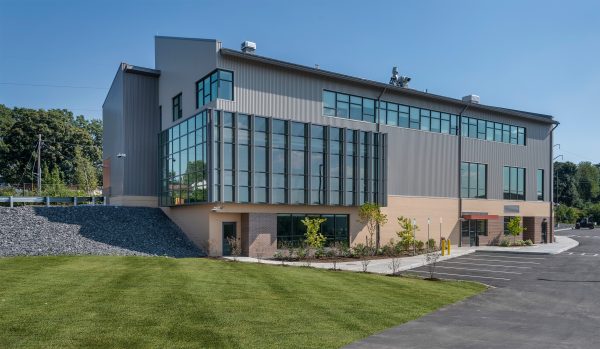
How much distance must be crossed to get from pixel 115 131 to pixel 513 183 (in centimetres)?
3591

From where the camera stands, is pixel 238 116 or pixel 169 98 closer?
pixel 238 116

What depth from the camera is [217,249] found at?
95.5 feet

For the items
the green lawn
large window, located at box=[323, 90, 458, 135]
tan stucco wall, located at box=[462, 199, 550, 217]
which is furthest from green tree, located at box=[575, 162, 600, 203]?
the green lawn

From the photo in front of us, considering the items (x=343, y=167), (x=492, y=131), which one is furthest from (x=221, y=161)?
(x=492, y=131)

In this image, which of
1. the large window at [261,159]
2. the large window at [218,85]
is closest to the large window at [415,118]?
the large window at [261,159]

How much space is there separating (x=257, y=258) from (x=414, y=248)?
12495 mm

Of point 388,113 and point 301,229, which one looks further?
point 388,113

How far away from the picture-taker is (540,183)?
48094 millimetres

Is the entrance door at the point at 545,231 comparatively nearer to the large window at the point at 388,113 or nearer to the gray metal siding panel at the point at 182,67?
the large window at the point at 388,113

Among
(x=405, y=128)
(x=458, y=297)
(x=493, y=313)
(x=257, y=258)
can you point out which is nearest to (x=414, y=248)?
(x=405, y=128)

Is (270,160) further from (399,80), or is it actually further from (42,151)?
(42,151)

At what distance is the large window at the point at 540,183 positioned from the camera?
4767cm

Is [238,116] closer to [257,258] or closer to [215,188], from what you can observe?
[215,188]

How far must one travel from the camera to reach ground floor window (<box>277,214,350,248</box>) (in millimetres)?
30453
